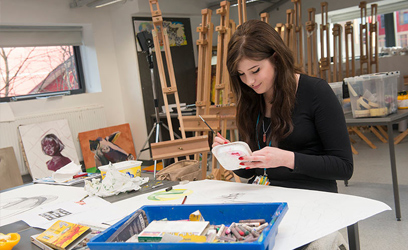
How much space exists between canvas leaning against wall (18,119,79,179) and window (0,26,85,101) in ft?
1.69

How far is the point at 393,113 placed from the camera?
3.13 m

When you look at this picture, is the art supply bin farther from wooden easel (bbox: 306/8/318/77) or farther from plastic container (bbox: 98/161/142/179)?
wooden easel (bbox: 306/8/318/77)

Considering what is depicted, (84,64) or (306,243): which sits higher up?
(84,64)

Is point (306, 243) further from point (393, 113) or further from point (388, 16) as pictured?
point (388, 16)

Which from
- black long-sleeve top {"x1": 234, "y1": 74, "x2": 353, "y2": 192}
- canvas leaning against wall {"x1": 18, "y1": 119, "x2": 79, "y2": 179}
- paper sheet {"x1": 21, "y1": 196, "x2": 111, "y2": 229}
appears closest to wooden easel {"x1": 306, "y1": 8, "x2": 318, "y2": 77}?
canvas leaning against wall {"x1": 18, "y1": 119, "x2": 79, "y2": 179}

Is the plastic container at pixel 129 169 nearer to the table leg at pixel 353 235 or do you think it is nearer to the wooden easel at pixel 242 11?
the table leg at pixel 353 235

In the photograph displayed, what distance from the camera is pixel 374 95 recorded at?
3.10 m

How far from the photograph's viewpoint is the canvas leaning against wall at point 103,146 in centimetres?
526

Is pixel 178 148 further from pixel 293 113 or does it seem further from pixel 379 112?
pixel 379 112

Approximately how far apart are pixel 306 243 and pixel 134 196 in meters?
0.86

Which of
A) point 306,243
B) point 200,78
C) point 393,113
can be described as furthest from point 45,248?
point 393,113

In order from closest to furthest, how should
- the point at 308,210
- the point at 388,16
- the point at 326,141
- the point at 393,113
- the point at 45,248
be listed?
the point at 45,248
the point at 308,210
the point at 326,141
the point at 393,113
the point at 388,16

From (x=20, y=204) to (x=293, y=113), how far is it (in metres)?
1.32

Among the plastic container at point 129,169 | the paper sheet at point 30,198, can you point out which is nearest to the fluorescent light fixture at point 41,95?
the paper sheet at point 30,198
